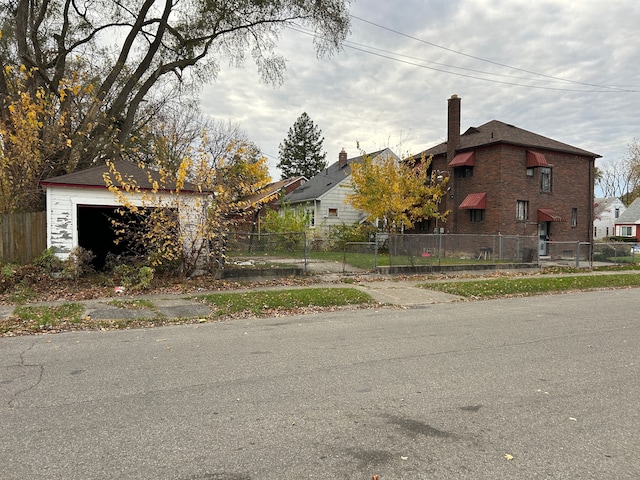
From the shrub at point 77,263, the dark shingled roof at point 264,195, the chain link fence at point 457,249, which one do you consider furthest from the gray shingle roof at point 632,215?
the shrub at point 77,263

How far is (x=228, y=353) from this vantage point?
19.8 ft

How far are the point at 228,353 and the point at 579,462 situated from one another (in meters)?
4.32

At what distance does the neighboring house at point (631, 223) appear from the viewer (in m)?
50.2

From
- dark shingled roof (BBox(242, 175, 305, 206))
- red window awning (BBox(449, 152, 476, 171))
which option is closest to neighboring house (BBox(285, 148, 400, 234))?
dark shingled roof (BBox(242, 175, 305, 206))

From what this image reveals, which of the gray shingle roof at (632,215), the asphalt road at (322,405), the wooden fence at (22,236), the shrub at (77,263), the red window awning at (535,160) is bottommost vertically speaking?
the asphalt road at (322,405)

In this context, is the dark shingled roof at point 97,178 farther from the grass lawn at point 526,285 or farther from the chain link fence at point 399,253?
the grass lawn at point 526,285

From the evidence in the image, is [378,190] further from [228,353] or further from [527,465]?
[527,465]

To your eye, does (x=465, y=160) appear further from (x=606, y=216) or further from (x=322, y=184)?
(x=606, y=216)

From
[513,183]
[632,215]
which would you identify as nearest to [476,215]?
[513,183]

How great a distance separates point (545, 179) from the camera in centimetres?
2622

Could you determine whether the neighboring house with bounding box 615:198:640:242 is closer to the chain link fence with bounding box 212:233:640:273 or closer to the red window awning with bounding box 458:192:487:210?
the chain link fence with bounding box 212:233:640:273

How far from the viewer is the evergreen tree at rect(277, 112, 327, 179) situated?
66562 millimetres

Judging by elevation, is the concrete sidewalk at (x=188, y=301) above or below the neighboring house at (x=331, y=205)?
below

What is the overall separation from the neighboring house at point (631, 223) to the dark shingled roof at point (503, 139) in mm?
29613
